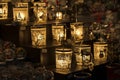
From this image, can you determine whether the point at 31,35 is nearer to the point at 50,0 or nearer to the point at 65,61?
the point at 65,61

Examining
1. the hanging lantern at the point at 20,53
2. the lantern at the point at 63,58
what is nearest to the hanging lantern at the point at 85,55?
the lantern at the point at 63,58

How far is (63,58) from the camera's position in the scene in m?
3.61

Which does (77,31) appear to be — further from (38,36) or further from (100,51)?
(38,36)

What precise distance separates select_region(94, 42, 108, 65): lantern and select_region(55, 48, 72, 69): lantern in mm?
619

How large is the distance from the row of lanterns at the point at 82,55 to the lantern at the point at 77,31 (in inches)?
10.5

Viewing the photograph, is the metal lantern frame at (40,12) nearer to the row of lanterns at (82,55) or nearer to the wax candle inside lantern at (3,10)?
the wax candle inside lantern at (3,10)

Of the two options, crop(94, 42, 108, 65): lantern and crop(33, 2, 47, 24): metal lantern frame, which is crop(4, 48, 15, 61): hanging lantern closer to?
crop(33, 2, 47, 24): metal lantern frame

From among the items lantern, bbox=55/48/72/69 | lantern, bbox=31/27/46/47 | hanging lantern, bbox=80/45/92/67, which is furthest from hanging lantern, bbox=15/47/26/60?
hanging lantern, bbox=80/45/92/67

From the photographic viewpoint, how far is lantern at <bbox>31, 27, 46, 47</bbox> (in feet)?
12.3

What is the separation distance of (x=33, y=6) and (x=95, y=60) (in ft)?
3.88

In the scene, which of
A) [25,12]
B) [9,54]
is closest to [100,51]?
[25,12]

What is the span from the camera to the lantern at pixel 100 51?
13.5 feet

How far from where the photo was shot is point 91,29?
4.50 m

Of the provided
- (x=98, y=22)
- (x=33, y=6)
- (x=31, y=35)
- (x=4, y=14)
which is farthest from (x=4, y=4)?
(x=98, y=22)
